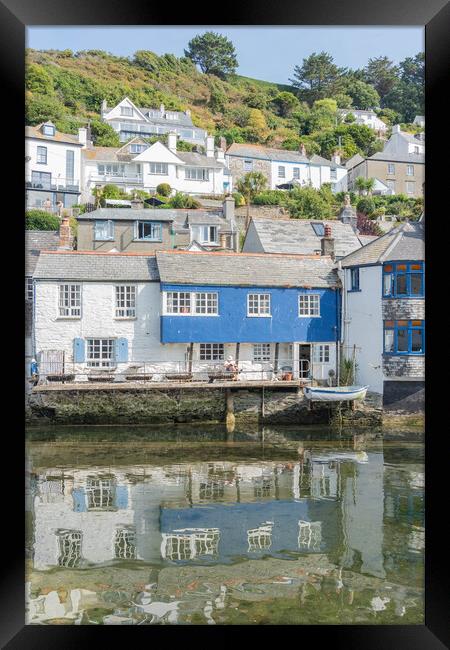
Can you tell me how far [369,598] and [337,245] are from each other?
612 inches

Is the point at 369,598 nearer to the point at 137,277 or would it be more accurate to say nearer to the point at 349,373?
the point at 349,373

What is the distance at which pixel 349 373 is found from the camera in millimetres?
16531

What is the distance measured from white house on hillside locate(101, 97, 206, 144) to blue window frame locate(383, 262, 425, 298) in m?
23.3

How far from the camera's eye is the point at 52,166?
94.1 ft

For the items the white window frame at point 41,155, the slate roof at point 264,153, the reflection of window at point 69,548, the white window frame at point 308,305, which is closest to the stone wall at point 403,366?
the white window frame at point 308,305

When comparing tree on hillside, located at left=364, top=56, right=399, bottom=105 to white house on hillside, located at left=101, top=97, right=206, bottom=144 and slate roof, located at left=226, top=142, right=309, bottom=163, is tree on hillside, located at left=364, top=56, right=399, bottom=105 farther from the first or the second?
white house on hillside, located at left=101, top=97, right=206, bottom=144

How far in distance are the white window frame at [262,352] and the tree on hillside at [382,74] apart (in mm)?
23583

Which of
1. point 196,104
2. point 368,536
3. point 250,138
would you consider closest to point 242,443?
point 368,536

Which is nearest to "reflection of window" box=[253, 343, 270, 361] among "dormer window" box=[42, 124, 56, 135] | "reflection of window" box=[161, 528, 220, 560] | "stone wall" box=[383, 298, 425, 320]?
"stone wall" box=[383, 298, 425, 320]

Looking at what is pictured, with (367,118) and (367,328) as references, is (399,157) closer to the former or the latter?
(367,118)

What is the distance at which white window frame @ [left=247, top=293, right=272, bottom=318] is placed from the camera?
17000 mm

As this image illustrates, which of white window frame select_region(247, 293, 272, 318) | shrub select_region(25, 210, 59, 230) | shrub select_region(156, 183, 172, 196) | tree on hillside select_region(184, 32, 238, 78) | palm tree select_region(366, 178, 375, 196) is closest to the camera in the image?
white window frame select_region(247, 293, 272, 318)
